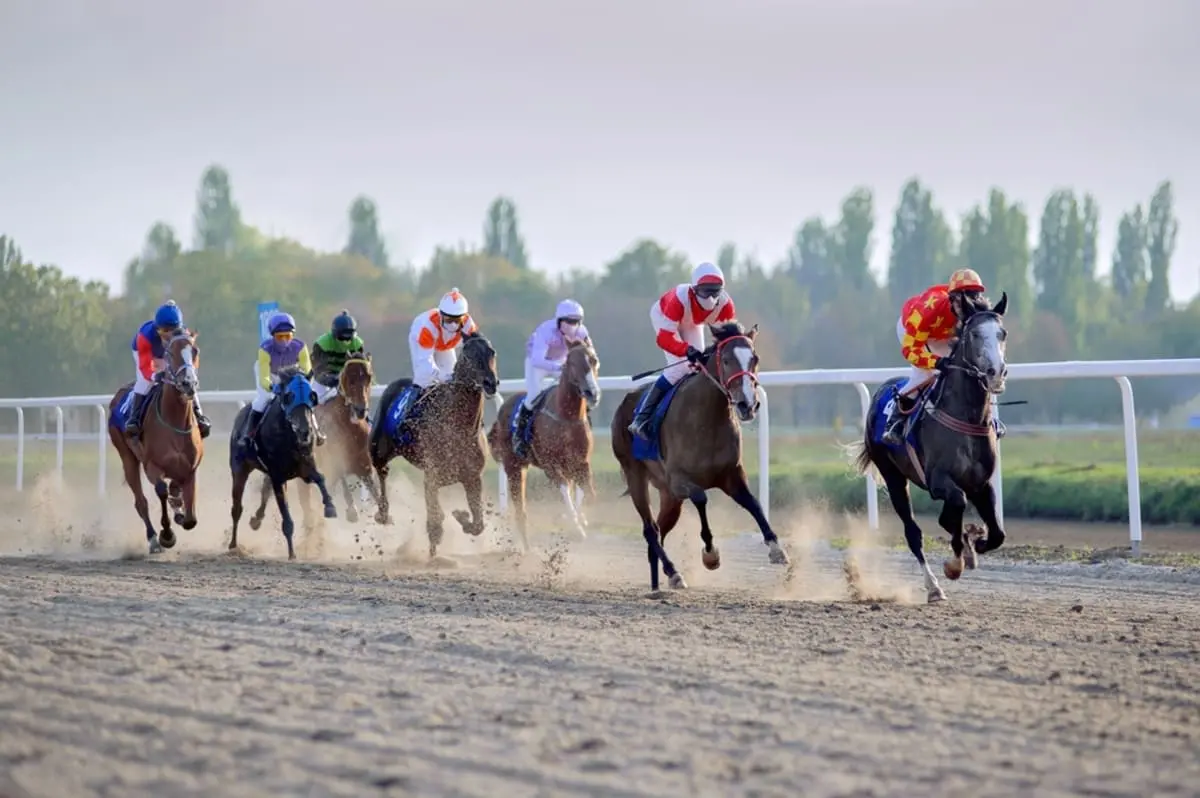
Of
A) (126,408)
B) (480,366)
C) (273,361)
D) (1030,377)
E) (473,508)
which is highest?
(273,361)

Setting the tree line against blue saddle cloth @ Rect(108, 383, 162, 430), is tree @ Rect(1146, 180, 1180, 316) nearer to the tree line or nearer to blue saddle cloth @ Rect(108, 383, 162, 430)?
the tree line

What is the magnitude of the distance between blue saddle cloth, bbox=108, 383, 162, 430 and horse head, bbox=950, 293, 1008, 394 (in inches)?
251

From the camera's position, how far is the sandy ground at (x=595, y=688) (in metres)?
3.73

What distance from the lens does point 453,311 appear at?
10.8 meters

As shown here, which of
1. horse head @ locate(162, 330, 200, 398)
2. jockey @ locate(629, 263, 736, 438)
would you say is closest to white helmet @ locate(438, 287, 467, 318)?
horse head @ locate(162, 330, 200, 398)

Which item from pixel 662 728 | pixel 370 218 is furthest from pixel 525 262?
pixel 662 728

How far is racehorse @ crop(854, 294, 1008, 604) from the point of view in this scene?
24.2 feet

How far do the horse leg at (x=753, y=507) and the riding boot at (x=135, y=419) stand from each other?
16.5ft

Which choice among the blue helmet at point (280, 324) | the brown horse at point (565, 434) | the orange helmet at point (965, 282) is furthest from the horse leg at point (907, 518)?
the blue helmet at point (280, 324)

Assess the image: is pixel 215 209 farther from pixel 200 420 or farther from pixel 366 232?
pixel 200 420

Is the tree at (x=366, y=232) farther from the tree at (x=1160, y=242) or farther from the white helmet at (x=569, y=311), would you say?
the white helmet at (x=569, y=311)

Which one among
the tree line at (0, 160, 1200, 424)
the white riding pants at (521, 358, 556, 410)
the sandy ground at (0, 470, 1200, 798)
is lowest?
the sandy ground at (0, 470, 1200, 798)

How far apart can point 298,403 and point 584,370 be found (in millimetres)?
2432

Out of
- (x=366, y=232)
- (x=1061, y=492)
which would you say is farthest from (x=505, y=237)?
(x=1061, y=492)
